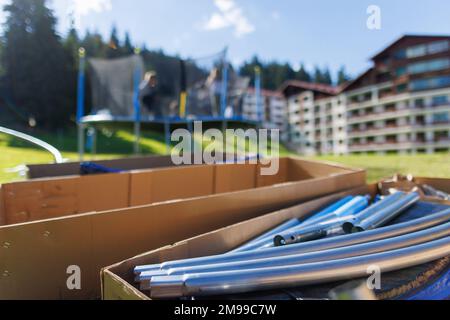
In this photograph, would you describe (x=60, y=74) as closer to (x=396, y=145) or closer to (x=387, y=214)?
(x=387, y=214)

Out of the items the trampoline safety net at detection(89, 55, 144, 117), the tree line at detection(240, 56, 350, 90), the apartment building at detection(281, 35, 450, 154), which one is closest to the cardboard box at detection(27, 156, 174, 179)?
the trampoline safety net at detection(89, 55, 144, 117)

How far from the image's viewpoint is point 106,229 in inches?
74.4

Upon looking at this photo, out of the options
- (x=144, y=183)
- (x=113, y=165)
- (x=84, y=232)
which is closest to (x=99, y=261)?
(x=84, y=232)

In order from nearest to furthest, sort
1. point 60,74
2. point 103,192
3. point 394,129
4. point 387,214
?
point 387,214 < point 103,192 < point 60,74 < point 394,129

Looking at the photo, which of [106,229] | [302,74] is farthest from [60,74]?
[302,74]

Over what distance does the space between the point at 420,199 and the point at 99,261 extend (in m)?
2.45

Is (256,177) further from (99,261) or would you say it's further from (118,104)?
(118,104)

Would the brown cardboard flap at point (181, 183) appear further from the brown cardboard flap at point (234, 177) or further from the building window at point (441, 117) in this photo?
Answer: the building window at point (441, 117)

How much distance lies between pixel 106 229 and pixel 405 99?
43.4 metres

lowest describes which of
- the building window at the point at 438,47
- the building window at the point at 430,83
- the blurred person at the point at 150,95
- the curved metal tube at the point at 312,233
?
the curved metal tube at the point at 312,233

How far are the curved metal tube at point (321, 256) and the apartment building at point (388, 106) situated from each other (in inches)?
1535

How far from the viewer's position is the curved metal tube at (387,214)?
6.90 ft

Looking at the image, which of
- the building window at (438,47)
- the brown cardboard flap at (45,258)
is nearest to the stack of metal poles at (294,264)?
the brown cardboard flap at (45,258)

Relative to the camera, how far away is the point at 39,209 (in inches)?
109
